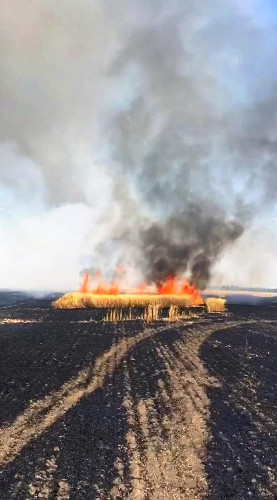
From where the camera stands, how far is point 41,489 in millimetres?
5734

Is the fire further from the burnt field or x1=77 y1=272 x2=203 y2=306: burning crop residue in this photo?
the burnt field

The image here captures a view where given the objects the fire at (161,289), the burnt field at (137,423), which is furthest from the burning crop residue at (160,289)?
the burnt field at (137,423)

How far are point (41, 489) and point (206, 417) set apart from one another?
4.35 metres

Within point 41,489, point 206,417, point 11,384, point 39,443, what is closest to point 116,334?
point 11,384

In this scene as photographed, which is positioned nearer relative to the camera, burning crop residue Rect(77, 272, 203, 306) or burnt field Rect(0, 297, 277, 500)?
burnt field Rect(0, 297, 277, 500)

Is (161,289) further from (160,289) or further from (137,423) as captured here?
(137,423)

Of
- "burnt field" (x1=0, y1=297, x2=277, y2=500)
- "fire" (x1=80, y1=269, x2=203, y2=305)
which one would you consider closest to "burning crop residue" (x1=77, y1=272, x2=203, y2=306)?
"fire" (x1=80, y1=269, x2=203, y2=305)

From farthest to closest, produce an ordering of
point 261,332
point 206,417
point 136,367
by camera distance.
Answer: point 261,332 → point 136,367 → point 206,417

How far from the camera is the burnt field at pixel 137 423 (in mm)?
6012

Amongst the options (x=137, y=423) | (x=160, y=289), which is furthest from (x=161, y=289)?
(x=137, y=423)

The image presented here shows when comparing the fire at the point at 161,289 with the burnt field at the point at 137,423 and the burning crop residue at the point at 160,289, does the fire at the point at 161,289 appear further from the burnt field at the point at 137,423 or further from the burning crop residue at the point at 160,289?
the burnt field at the point at 137,423

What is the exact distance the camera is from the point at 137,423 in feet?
28.0

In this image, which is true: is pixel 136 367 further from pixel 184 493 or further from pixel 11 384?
pixel 184 493

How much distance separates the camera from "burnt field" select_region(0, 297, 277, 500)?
6.01m
